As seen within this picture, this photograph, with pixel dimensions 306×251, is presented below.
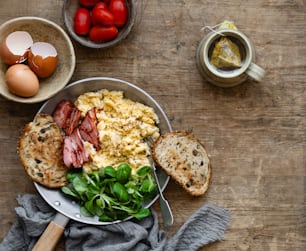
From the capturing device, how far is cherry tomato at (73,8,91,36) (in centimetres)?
205

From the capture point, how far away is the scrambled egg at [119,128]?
2.04m

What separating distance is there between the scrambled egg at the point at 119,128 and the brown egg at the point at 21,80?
178 mm

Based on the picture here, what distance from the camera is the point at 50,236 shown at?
2.01 m

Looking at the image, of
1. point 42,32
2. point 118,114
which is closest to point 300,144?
point 118,114

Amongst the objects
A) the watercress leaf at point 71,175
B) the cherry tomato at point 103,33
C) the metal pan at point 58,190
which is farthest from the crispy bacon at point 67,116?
the cherry tomato at point 103,33

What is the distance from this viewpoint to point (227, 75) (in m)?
2.05

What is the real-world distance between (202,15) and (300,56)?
1.31ft

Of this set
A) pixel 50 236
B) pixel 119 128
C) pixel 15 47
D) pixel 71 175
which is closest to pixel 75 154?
pixel 71 175

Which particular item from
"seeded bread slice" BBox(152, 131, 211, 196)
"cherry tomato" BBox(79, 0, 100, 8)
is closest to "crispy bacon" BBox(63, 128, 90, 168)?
"seeded bread slice" BBox(152, 131, 211, 196)

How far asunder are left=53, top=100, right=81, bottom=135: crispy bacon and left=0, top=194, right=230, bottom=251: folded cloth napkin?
0.90 ft

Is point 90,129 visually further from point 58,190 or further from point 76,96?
point 58,190

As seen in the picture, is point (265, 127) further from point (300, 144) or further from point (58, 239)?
point (58, 239)

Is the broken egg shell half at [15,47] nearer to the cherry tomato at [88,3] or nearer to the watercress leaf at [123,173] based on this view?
the cherry tomato at [88,3]

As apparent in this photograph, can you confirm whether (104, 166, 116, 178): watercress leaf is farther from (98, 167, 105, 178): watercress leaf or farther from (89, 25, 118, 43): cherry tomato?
(89, 25, 118, 43): cherry tomato
